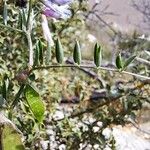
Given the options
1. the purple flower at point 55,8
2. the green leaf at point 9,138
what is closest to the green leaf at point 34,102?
the green leaf at point 9,138

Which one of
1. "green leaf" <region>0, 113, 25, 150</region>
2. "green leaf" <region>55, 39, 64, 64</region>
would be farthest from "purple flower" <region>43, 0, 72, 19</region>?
"green leaf" <region>0, 113, 25, 150</region>

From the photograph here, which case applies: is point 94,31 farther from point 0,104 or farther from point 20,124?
point 0,104

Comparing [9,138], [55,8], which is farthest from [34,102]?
[55,8]

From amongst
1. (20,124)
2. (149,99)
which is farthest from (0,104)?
(149,99)

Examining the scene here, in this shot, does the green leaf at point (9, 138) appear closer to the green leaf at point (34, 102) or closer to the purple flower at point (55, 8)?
the green leaf at point (34, 102)

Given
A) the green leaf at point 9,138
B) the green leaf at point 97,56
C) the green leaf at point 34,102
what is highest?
the green leaf at point 97,56

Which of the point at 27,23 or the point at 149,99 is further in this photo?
the point at 149,99

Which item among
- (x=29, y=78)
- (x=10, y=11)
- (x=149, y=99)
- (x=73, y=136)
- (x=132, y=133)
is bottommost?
(x=132, y=133)

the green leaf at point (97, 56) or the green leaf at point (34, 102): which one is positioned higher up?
the green leaf at point (97, 56)
